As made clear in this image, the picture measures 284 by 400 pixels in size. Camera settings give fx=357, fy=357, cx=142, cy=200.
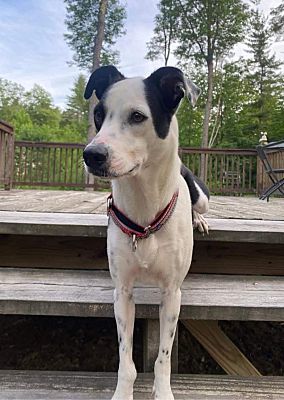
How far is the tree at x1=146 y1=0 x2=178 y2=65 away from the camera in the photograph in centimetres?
1424

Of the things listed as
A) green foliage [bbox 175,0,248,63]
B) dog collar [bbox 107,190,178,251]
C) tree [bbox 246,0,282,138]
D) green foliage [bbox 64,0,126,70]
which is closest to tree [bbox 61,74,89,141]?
green foliage [bbox 64,0,126,70]

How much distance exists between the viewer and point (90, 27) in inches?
484

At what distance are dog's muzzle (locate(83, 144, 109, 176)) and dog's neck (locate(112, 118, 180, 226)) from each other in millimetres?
163

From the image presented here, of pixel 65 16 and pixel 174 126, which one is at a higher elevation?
pixel 65 16

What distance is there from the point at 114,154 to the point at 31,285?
76cm

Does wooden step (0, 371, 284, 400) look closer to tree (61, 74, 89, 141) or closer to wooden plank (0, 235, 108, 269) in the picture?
wooden plank (0, 235, 108, 269)

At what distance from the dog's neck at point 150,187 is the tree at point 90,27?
11.2 metres

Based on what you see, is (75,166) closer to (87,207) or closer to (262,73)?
(87,207)

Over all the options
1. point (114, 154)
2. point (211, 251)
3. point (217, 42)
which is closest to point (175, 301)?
point (114, 154)

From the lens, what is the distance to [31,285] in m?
1.45

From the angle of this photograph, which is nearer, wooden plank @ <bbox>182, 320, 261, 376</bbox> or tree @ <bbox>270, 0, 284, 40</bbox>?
wooden plank @ <bbox>182, 320, 261, 376</bbox>

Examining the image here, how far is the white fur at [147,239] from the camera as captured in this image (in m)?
1.08

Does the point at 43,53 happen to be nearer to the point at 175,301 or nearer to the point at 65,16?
the point at 65,16

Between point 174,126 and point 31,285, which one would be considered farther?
point 31,285
